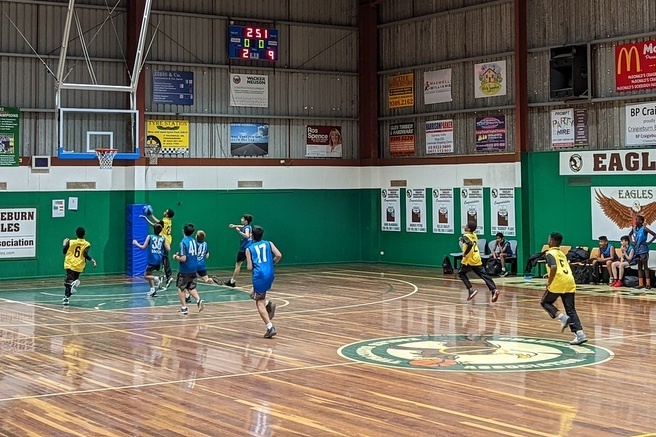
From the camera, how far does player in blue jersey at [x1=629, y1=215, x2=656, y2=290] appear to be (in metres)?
24.1

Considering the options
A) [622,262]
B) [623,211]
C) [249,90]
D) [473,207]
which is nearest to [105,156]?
[249,90]

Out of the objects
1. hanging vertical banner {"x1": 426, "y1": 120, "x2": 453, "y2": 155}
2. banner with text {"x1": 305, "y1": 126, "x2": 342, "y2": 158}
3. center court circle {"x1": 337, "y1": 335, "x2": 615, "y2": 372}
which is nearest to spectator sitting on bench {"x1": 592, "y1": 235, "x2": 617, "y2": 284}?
hanging vertical banner {"x1": 426, "y1": 120, "x2": 453, "y2": 155}

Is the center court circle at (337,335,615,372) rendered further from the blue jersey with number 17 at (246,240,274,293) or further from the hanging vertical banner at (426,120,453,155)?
the hanging vertical banner at (426,120,453,155)

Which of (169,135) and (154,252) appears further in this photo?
(169,135)

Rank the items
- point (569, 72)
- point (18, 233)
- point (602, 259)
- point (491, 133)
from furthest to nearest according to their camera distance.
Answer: point (491, 133) → point (18, 233) → point (569, 72) → point (602, 259)

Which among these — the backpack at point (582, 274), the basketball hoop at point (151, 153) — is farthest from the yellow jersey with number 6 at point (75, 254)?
the backpack at point (582, 274)

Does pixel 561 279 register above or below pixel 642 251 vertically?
below

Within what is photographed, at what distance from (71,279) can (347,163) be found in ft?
50.8

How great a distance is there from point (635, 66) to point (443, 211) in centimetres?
854

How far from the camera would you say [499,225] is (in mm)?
30312

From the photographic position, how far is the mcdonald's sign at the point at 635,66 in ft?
85.3

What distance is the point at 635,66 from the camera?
2636 centimetres

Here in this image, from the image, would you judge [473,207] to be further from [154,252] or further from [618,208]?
[154,252]

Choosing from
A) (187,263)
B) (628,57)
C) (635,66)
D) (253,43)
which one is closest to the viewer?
(187,263)
